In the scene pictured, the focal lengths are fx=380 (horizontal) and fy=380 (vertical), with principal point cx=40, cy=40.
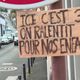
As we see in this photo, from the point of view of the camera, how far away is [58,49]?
9.21 feet

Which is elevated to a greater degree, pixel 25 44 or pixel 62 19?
pixel 62 19

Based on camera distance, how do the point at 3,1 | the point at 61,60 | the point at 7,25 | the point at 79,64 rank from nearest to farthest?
the point at 3,1
the point at 61,60
the point at 79,64
the point at 7,25

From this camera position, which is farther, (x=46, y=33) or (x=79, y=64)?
(x=79, y=64)

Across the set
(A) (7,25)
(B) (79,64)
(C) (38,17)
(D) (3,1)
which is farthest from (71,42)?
(A) (7,25)

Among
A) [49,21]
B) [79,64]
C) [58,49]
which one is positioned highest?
[49,21]

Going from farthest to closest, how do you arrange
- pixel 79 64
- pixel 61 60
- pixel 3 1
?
pixel 79 64
pixel 61 60
pixel 3 1

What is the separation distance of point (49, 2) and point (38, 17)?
0.17 m

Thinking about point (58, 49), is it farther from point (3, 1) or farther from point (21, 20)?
point (3, 1)

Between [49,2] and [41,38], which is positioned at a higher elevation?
[49,2]

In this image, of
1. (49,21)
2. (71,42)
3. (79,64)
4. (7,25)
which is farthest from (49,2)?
(7,25)

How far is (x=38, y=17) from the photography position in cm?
284

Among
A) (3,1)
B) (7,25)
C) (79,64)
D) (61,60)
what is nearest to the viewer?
(3,1)

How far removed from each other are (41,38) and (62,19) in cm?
21

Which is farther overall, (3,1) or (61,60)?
(61,60)
